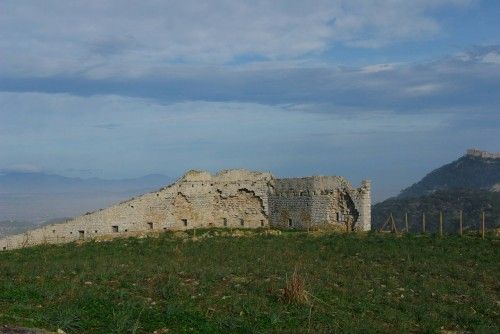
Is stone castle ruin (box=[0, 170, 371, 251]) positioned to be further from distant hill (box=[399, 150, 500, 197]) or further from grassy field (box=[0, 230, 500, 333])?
distant hill (box=[399, 150, 500, 197])

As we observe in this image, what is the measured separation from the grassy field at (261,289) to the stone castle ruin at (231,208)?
7.99 m

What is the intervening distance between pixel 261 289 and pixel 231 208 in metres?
21.8

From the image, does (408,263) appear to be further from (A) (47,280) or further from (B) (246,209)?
(B) (246,209)

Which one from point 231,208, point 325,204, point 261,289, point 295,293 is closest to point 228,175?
point 231,208

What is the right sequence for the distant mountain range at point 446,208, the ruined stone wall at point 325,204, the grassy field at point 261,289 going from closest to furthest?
the grassy field at point 261,289, the ruined stone wall at point 325,204, the distant mountain range at point 446,208

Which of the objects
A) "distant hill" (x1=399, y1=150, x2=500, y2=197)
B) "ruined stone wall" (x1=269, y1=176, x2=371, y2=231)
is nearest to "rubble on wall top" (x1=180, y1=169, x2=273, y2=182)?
"ruined stone wall" (x1=269, y1=176, x2=371, y2=231)

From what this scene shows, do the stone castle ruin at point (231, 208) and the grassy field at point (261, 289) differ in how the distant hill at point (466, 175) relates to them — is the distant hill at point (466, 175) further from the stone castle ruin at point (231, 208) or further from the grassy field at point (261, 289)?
the grassy field at point (261, 289)

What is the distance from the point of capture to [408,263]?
1894cm

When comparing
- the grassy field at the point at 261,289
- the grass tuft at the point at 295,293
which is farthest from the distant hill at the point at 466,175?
the grass tuft at the point at 295,293

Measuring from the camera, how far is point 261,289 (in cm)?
1405

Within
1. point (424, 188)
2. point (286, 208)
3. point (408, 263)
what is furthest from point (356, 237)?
point (424, 188)

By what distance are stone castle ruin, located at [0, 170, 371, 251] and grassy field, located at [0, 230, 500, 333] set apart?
7987mm

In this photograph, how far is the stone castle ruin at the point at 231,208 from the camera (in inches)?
1232

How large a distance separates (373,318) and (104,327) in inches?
219
